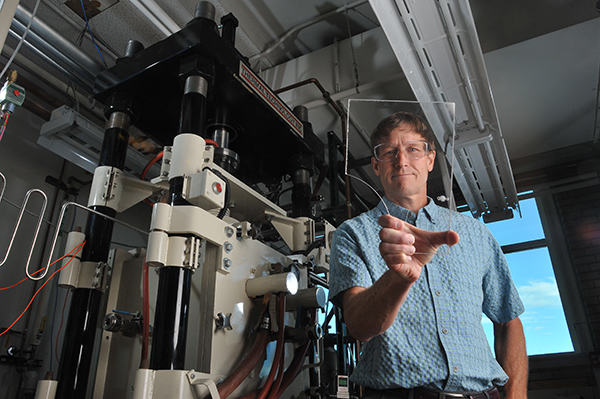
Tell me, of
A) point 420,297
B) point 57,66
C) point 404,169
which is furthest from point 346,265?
point 57,66

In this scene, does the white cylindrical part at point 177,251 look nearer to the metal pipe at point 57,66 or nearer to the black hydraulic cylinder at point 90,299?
the black hydraulic cylinder at point 90,299

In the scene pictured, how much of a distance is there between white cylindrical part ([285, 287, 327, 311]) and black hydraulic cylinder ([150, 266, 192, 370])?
0.49 m

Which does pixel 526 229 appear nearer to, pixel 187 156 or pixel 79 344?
pixel 187 156

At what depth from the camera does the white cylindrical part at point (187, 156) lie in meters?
1.45

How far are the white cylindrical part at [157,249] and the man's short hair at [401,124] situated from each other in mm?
807

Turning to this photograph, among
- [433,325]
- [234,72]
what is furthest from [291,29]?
[433,325]

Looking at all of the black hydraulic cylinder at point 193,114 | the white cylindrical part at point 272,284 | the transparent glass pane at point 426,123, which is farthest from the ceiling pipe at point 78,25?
the transparent glass pane at point 426,123

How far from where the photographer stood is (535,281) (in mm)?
3793

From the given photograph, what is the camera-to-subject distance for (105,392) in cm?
156

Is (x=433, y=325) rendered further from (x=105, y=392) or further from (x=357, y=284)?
(x=105, y=392)

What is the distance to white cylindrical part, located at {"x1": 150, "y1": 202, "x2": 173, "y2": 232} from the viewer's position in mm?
1324

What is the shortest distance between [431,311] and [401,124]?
1.31ft

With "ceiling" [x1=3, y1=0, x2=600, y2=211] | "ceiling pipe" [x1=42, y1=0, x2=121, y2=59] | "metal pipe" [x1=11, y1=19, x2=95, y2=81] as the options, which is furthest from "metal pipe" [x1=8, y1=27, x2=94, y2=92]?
"ceiling pipe" [x1=42, y1=0, x2=121, y2=59]

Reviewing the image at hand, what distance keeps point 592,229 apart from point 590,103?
132 cm
